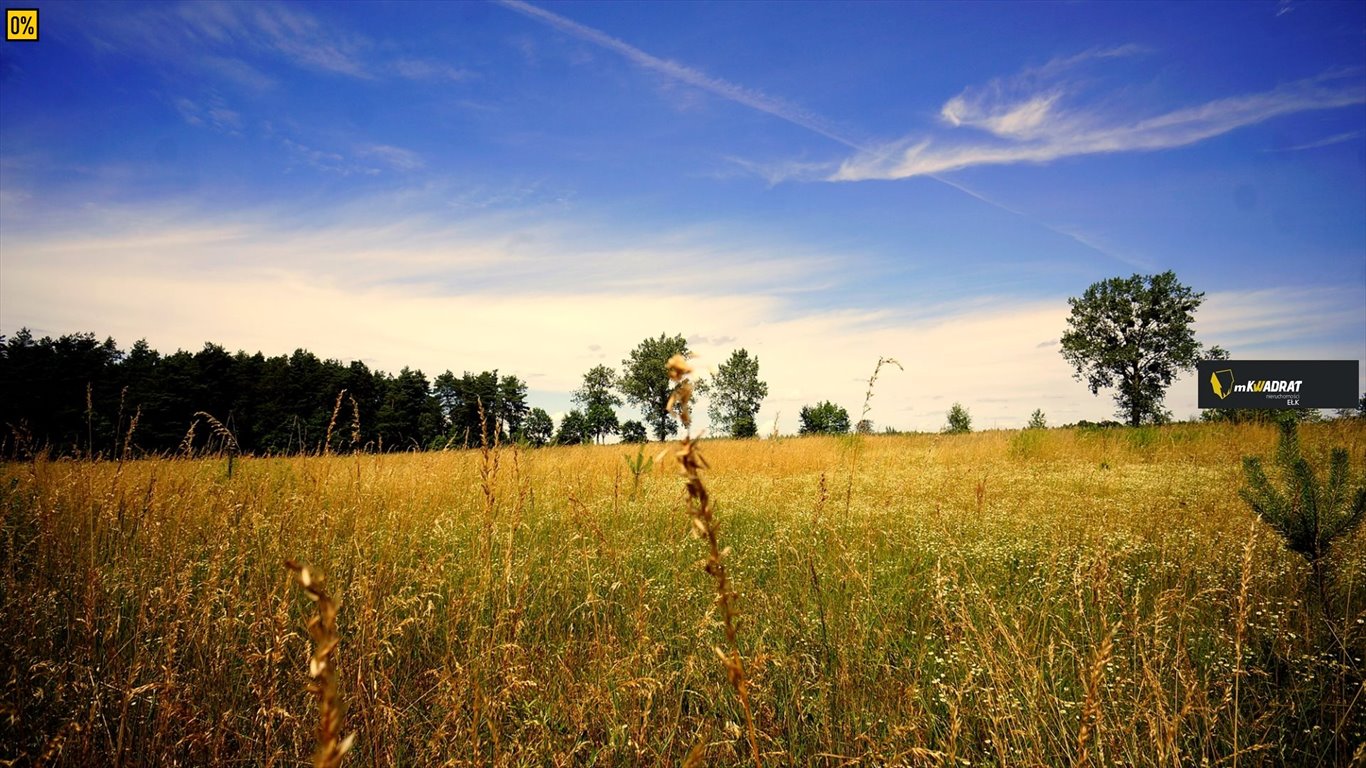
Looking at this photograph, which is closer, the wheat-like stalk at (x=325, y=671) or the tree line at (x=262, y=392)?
the wheat-like stalk at (x=325, y=671)

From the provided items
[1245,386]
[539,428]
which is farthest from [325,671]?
[1245,386]

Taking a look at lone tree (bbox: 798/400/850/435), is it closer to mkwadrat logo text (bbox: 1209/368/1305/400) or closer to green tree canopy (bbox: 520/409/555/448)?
mkwadrat logo text (bbox: 1209/368/1305/400)

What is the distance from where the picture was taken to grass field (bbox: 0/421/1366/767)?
247 centimetres

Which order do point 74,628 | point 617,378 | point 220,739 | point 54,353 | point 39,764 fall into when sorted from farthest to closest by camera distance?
point 617,378 < point 54,353 < point 74,628 < point 220,739 < point 39,764

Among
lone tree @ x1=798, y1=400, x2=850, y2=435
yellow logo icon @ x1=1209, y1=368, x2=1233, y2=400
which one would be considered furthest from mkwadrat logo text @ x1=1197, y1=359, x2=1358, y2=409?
lone tree @ x1=798, y1=400, x2=850, y2=435

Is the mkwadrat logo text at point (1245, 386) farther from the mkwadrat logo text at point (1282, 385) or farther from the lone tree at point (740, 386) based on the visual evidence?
the lone tree at point (740, 386)

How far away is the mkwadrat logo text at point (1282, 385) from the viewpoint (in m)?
25.0

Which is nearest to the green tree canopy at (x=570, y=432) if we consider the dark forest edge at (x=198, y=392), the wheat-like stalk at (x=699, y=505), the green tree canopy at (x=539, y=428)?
the green tree canopy at (x=539, y=428)

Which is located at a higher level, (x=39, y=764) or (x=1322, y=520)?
(x=1322, y=520)

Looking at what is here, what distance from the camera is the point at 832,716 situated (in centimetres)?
271

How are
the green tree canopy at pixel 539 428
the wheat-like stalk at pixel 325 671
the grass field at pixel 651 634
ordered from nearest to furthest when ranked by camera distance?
the wheat-like stalk at pixel 325 671, the grass field at pixel 651 634, the green tree canopy at pixel 539 428

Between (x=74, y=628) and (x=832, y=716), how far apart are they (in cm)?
456

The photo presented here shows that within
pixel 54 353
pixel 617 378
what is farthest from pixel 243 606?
pixel 617 378

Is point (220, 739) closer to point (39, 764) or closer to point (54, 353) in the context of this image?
point (39, 764)
